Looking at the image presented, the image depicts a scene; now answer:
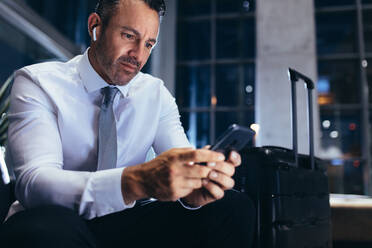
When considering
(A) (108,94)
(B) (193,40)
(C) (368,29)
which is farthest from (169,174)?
(C) (368,29)

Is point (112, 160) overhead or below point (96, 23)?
below

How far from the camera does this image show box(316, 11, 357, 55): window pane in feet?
17.8

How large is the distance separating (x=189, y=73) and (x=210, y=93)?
0.54 m

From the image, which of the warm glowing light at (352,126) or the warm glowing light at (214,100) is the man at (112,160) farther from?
the warm glowing light at (352,126)

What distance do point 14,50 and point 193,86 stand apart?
327 cm

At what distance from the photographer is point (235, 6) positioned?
19.1 feet

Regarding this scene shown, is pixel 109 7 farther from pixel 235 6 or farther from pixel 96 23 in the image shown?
A: pixel 235 6

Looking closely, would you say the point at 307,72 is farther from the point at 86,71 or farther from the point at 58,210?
the point at 58,210

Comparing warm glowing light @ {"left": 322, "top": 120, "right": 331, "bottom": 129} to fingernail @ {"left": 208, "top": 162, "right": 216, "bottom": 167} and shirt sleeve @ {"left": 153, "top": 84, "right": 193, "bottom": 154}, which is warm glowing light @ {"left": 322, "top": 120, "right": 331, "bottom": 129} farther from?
fingernail @ {"left": 208, "top": 162, "right": 216, "bottom": 167}

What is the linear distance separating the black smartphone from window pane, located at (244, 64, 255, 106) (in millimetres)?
4905

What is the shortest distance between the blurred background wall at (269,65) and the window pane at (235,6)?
0.02m

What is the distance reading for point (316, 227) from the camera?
4.47 feet

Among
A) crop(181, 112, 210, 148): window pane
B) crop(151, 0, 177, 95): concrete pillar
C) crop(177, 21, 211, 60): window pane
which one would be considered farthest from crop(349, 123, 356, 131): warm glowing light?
crop(151, 0, 177, 95): concrete pillar

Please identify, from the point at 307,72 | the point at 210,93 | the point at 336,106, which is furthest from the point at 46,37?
the point at 336,106
